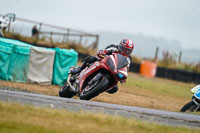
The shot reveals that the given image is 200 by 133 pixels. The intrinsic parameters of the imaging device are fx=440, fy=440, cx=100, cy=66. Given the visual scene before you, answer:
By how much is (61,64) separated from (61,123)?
11908 mm

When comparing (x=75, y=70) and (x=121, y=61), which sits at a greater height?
(x=121, y=61)

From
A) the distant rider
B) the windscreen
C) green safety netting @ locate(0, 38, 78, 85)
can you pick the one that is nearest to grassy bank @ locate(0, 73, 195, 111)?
green safety netting @ locate(0, 38, 78, 85)

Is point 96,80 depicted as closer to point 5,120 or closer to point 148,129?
point 148,129

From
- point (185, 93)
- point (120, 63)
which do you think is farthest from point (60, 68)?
point (120, 63)

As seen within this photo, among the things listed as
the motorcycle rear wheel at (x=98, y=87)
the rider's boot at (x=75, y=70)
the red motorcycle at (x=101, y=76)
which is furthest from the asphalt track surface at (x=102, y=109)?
the rider's boot at (x=75, y=70)

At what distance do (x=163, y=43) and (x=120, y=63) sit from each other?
180 metres

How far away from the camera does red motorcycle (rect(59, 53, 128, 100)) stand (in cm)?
865

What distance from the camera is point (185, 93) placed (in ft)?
68.9

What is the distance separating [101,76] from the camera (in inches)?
347

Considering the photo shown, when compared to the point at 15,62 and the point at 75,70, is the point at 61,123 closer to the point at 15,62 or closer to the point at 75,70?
the point at 75,70

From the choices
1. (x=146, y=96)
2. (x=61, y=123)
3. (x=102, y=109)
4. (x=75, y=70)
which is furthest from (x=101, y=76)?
(x=146, y=96)

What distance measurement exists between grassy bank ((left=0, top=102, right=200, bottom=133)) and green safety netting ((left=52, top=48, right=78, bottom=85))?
10727 mm

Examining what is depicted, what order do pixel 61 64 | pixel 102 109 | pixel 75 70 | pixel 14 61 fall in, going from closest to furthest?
pixel 102 109, pixel 75 70, pixel 14 61, pixel 61 64

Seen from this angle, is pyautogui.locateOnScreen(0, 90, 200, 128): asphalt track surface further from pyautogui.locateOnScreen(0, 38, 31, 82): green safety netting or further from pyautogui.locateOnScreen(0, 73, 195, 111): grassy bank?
pyautogui.locateOnScreen(0, 38, 31, 82): green safety netting
